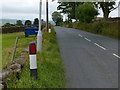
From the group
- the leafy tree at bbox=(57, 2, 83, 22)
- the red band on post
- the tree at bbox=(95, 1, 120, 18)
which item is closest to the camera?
the red band on post

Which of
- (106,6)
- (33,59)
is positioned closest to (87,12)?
(106,6)

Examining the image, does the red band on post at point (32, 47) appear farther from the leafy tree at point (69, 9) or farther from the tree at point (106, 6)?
the leafy tree at point (69, 9)

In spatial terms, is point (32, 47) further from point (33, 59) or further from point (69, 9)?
point (69, 9)

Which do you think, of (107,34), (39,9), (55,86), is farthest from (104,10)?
(55,86)

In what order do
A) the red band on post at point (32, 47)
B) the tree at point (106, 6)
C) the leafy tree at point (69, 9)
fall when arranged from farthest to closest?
the leafy tree at point (69, 9), the tree at point (106, 6), the red band on post at point (32, 47)

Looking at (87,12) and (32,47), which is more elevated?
(87,12)

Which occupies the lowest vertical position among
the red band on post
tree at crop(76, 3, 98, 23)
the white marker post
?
the white marker post

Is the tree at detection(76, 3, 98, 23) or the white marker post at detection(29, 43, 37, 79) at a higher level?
the tree at detection(76, 3, 98, 23)

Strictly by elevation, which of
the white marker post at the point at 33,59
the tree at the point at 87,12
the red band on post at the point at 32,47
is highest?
the tree at the point at 87,12

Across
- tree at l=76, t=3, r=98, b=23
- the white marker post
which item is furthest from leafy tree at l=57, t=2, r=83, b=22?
the white marker post

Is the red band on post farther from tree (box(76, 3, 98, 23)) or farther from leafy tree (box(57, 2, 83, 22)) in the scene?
leafy tree (box(57, 2, 83, 22))

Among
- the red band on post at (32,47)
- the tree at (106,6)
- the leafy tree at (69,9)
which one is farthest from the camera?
the leafy tree at (69,9)

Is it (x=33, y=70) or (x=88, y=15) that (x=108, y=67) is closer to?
(x=33, y=70)

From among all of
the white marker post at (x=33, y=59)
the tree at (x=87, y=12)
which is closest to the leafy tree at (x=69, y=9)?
the tree at (x=87, y=12)
